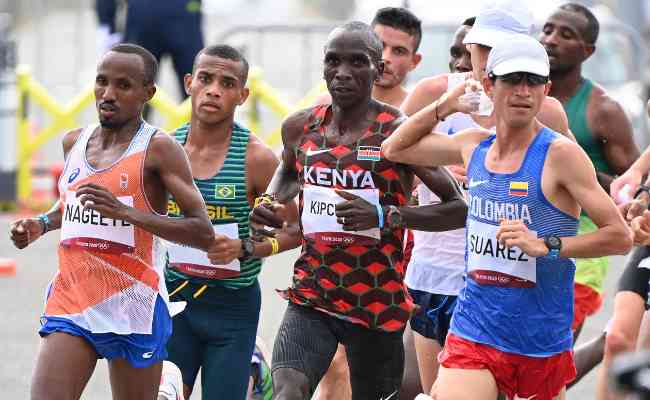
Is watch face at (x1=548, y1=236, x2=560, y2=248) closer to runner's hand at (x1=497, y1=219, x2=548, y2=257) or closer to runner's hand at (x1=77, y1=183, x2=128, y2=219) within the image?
runner's hand at (x1=497, y1=219, x2=548, y2=257)

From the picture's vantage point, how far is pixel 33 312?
12195mm

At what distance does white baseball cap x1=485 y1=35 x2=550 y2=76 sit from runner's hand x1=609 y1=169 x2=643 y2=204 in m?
1.34

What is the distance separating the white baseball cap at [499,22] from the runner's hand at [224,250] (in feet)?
4.24

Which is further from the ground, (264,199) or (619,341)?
(264,199)

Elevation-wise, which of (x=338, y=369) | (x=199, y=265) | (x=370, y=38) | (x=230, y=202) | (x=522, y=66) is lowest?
(x=338, y=369)

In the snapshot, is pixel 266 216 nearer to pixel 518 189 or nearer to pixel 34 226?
pixel 34 226

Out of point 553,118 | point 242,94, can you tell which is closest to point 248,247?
point 242,94

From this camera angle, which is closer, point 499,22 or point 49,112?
point 499,22

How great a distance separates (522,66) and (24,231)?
206 centimetres

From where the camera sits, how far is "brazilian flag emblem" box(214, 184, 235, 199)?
7.15m

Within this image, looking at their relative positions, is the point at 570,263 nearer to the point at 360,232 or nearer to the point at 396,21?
the point at 360,232

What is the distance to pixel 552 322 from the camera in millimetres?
6066

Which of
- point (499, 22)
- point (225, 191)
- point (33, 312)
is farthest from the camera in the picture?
point (33, 312)

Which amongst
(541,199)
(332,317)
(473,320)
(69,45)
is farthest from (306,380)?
(69,45)
